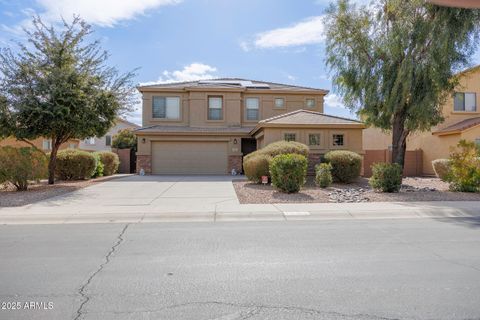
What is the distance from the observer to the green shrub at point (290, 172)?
13203 millimetres

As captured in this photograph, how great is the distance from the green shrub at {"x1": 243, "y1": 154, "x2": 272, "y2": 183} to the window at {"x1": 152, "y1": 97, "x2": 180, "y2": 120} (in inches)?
426

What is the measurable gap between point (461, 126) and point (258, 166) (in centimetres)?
1495

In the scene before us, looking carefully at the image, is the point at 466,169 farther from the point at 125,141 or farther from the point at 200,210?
the point at 125,141

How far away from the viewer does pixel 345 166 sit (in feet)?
57.0

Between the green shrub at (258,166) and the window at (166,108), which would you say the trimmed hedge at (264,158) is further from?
the window at (166,108)

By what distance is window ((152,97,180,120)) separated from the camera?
1024 inches

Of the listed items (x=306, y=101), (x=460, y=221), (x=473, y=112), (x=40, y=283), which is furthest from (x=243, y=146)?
(x=40, y=283)

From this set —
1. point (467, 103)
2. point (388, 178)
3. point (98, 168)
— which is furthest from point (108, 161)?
point (467, 103)

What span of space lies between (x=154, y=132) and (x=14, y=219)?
50.0 ft

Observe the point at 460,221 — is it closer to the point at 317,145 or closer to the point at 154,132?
the point at 317,145

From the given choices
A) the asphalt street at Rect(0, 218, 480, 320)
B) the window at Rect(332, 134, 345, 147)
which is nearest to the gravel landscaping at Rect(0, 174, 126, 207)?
the asphalt street at Rect(0, 218, 480, 320)

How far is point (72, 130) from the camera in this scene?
16.1 m

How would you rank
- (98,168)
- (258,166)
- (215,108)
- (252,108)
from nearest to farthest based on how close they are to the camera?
(258,166) < (98,168) < (215,108) < (252,108)

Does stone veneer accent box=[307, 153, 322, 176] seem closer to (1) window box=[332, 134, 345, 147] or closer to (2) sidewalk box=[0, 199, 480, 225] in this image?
(1) window box=[332, 134, 345, 147]
